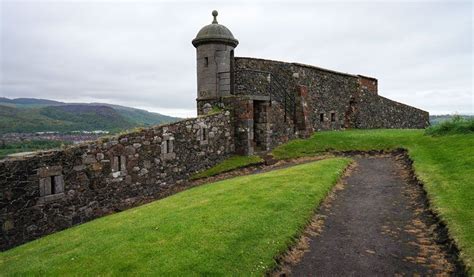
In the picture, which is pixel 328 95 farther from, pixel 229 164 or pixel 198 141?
pixel 198 141

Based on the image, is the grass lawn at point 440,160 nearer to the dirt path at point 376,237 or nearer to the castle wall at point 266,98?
the dirt path at point 376,237

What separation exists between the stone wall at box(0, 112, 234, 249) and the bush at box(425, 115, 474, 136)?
1246 centimetres

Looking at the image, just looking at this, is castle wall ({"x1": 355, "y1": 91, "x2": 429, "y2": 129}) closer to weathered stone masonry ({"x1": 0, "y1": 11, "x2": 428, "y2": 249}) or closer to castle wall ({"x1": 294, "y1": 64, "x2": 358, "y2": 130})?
weathered stone masonry ({"x1": 0, "y1": 11, "x2": 428, "y2": 249})

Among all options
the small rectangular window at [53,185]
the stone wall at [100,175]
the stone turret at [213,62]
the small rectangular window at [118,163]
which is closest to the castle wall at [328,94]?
the stone turret at [213,62]

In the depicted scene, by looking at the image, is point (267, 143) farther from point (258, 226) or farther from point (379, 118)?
point (379, 118)

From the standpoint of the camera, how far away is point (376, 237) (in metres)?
8.85

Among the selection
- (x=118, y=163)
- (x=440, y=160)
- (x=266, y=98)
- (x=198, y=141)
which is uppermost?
(x=266, y=98)

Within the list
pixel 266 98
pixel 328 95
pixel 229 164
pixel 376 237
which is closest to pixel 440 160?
pixel 376 237

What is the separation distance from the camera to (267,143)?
21281 millimetres

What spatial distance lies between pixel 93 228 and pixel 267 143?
12332 mm

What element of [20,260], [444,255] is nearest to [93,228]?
[20,260]

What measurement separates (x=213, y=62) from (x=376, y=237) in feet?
51.2

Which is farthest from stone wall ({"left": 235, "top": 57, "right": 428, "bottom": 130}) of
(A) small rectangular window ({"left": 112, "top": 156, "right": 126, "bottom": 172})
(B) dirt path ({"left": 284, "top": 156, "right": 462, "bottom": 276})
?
(B) dirt path ({"left": 284, "top": 156, "right": 462, "bottom": 276})

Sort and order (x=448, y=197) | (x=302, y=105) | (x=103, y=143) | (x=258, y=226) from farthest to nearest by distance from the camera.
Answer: (x=302, y=105) → (x=103, y=143) → (x=448, y=197) → (x=258, y=226)
